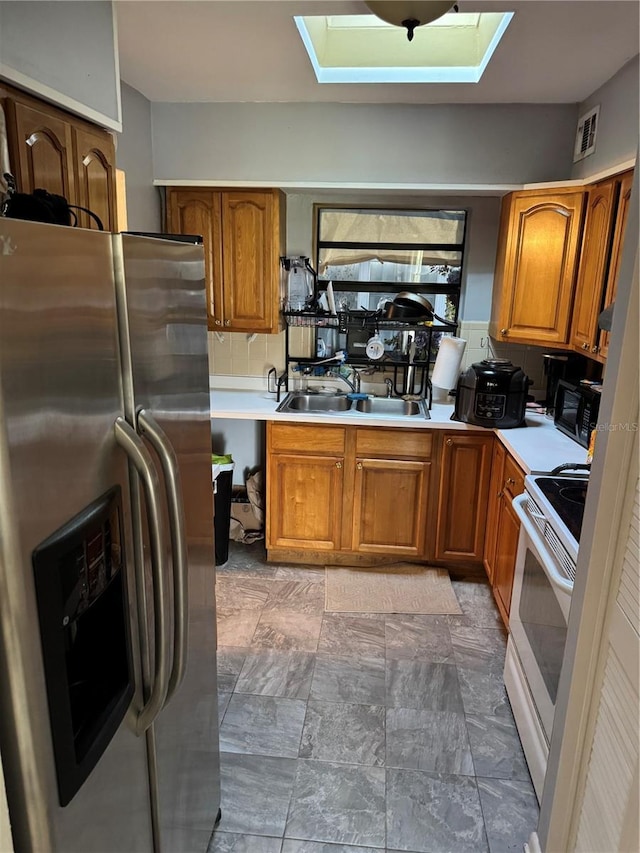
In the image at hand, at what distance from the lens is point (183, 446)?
128cm

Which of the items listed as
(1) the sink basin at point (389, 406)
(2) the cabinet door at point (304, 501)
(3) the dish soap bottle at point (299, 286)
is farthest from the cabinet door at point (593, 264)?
(3) the dish soap bottle at point (299, 286)

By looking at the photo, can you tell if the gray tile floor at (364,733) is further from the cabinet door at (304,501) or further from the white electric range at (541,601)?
the cabinet door at (304,501)

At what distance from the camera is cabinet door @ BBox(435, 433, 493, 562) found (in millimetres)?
3002

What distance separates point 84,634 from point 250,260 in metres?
2.62

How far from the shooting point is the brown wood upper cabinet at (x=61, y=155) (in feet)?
4.97

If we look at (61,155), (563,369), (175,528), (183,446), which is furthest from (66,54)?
(563,369)

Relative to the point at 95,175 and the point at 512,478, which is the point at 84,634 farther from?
the point at 512,478

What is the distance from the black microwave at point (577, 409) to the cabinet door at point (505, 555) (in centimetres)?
44

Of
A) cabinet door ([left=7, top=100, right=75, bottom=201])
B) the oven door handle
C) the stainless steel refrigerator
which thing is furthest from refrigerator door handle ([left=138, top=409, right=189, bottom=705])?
the oven door handle

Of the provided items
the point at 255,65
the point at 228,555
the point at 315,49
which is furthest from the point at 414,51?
the point at 228,555

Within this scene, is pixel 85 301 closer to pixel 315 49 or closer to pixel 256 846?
pixel 256 846

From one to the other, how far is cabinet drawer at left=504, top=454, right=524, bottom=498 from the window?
1.13m

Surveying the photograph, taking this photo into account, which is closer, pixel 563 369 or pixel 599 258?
pixel 599 258

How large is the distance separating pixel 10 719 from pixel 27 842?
204 mm
